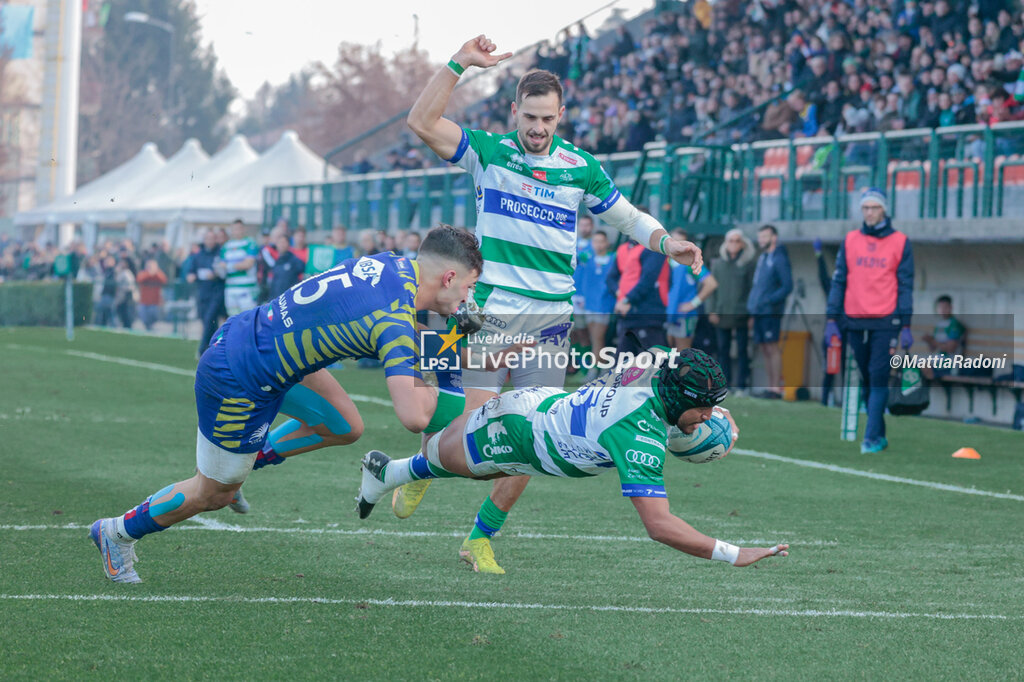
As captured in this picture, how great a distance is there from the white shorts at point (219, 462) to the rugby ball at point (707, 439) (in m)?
1.88

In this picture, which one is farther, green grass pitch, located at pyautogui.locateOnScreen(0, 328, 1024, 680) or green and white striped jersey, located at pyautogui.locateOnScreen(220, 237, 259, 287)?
green and white striped jersey, located at pyautogui.locateOnScreen(220, 237, 259, 287)

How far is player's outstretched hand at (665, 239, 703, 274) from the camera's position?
20.0 feet

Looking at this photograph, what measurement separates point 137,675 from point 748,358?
43.8ft

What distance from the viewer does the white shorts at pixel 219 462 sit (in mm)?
5613

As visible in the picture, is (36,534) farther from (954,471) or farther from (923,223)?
(923,223)

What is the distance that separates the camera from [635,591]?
234 inches

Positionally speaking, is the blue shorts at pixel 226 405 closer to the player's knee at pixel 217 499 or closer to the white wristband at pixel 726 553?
the player's knee at pixel 217 499

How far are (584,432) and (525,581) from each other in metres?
1.24

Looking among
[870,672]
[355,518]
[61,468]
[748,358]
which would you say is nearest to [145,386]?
[61,468]

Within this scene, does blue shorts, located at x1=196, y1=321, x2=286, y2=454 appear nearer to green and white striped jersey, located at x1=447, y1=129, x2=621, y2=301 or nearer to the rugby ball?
green and white striped jersey, located at x1=447, y1=129, x2=621, y2=301

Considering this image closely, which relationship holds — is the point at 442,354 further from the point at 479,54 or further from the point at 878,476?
the point at 878,476

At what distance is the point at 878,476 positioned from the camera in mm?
9969

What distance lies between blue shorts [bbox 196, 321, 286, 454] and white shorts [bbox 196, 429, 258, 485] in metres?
0.03

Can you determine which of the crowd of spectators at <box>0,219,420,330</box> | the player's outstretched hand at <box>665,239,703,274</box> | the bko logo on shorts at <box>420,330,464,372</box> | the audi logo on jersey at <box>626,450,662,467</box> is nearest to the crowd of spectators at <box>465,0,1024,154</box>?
the crowd of spectators at <box>0,219,420,330</box>
